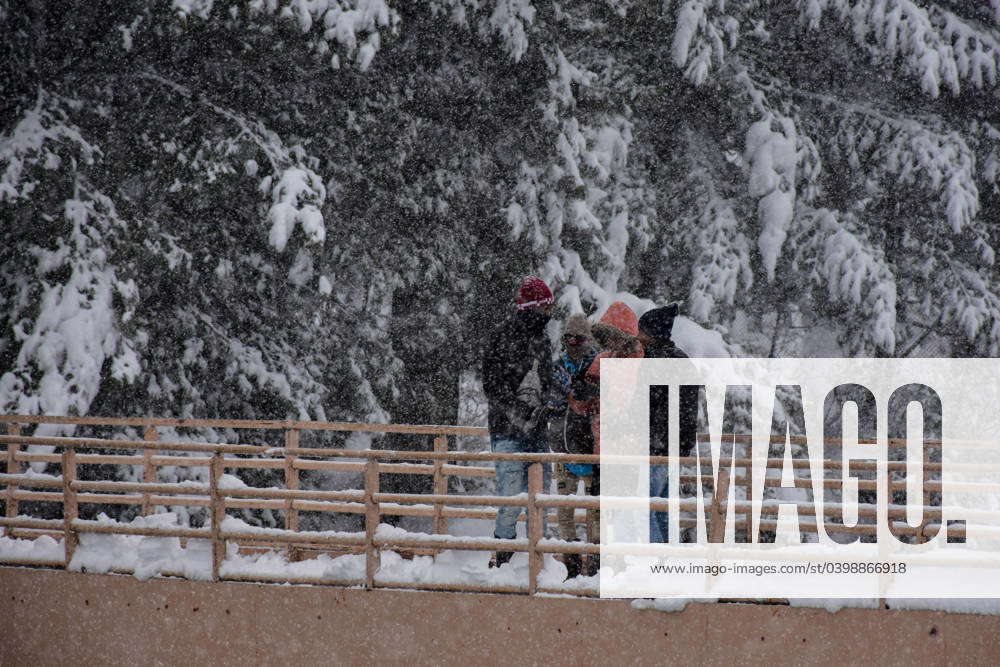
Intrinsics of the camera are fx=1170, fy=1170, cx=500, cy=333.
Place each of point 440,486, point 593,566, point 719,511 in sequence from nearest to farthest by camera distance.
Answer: point 719,511, point 593,566, point 440,486

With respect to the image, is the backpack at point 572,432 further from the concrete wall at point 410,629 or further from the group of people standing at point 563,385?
the concrete wall at point 410,629

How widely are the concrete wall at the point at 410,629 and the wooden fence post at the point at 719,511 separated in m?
0.48

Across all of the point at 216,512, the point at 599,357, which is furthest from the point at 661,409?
the point at 216,512

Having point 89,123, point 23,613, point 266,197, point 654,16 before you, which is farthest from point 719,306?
point 23,613

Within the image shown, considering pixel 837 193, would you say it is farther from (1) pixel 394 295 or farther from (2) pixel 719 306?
(1) pixel 394 295

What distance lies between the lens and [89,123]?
1405 centimetres

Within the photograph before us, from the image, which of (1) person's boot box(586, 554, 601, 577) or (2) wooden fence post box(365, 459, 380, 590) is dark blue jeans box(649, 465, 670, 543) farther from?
(2) wooden fence post box(365, 459, 380, 590)

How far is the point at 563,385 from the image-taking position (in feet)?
24.7

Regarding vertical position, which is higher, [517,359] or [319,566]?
[517,359]

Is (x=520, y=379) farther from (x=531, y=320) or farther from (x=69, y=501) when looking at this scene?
(x=69, y=501)

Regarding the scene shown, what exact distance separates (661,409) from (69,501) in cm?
482

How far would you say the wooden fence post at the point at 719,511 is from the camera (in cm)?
731

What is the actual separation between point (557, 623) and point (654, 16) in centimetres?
1022

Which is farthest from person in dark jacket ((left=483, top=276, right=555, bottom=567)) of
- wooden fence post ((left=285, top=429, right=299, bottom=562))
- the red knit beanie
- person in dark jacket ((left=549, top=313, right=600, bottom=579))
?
wooden fence post ((left=285, top=429, right=299, bottom=562))
